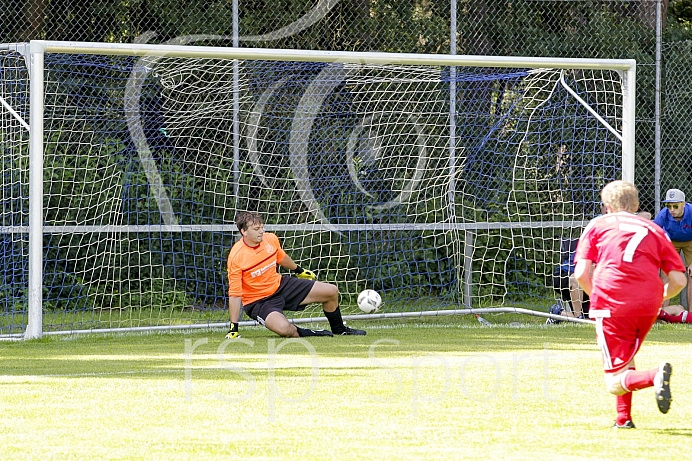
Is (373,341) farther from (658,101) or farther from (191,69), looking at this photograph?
(658,101)

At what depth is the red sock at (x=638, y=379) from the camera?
173 inches

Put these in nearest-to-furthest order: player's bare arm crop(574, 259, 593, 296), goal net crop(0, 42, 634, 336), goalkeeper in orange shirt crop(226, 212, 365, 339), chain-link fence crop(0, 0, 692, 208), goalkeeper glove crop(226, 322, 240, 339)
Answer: player's bare arm crop(574, 259, 593, 296), goalkeeper glove crop(226, 322, 240, 339), goalkeeper in orange shirt crop(226, 212, 365, 339), goal net crop(0, 42, 634, 336), chain-link fence crop(0, 0, 692, 208)

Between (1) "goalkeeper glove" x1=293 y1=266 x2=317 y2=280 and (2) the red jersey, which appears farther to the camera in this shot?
(1) "goalkeeper glove" x1=293 y1=266 x2=317 y2=280

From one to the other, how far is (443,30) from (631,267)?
8191 mm

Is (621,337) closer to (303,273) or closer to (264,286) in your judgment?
(264,286)

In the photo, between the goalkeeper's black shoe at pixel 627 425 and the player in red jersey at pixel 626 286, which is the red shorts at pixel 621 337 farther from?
the goalkeeper's black shoe at pixel 627 425

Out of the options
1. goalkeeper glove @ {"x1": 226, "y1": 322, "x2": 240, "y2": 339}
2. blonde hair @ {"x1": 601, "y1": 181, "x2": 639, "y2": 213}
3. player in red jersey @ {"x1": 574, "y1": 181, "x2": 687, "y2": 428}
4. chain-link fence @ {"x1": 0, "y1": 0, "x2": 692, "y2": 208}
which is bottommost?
goalkeeper glove @ {"x1": 226, "y1": 322, "x2": 240, "y2": 339}

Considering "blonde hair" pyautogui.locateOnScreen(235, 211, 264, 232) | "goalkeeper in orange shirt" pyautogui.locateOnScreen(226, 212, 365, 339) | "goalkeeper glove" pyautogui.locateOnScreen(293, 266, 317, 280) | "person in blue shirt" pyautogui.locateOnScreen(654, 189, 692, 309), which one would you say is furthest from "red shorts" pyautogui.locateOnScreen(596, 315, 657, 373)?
"person in blue shirt" pyautogui.locateOnScreen(654, 189, 692, 309)

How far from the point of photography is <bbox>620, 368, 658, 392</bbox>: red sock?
438cm

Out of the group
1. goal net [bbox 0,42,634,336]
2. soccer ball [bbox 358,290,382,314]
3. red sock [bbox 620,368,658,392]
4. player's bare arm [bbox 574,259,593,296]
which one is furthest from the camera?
goal net [bbox 0,42,634,336]

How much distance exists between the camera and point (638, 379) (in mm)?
4418

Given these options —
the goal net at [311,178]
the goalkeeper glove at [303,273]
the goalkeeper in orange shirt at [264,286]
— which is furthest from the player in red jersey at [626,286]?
the goal net at [311,178]

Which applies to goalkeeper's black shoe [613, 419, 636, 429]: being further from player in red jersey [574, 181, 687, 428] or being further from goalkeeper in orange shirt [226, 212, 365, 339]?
goalkeeper in orange shirt [226, 212, 365, 339]

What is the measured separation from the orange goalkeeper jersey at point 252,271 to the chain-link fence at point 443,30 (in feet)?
11.1
